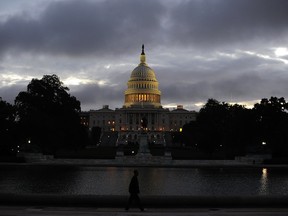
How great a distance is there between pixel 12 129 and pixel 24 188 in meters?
39.9

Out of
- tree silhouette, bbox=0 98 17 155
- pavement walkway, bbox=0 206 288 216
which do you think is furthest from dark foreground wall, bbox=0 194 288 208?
tree silhouette, bbox=0 98 17 155

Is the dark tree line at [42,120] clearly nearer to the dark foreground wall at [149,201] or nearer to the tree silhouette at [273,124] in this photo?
the tree silhouette at [273,124]

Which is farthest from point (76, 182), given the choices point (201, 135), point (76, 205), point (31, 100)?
point (201, 135)

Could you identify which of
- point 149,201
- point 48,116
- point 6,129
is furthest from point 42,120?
point 149,201

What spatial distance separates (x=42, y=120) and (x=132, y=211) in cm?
4968

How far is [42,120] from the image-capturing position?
6731 centimetres

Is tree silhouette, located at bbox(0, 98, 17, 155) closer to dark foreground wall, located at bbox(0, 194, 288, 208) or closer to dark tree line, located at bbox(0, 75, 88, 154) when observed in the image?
dark tree line, located at bbox(0, 75, 88, 154)

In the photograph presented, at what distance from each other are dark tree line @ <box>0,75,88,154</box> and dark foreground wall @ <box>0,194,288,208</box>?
1864 inches

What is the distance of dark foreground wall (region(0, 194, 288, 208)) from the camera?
65.6ft

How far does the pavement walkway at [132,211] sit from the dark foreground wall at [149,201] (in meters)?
0.34

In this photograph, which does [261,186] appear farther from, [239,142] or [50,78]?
[50,78]

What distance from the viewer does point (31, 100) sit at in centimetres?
7400

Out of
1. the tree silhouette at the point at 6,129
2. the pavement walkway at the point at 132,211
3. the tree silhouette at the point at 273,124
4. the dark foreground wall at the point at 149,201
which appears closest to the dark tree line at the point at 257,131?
the tree silhouette at the point at 273,124

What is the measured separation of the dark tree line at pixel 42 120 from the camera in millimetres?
67750
